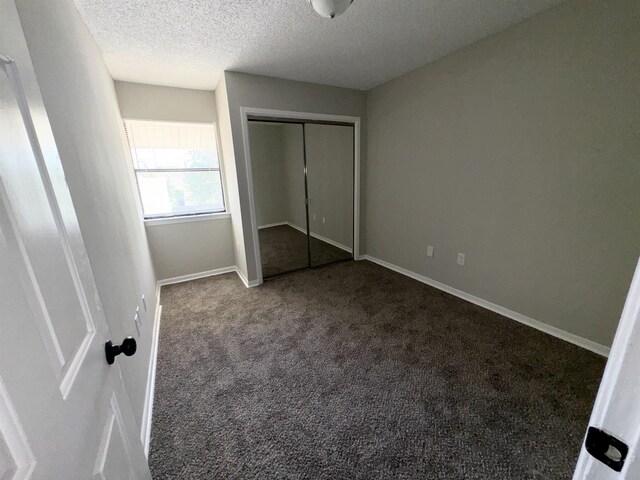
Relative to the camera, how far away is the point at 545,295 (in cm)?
209

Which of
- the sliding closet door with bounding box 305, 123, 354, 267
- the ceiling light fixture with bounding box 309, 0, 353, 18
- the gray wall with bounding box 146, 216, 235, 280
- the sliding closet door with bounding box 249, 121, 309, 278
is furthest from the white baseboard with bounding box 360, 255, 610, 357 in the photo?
the ceiling light fixture with bounding box 309, 0, 353, 18

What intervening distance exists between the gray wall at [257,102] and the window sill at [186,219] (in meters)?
0.40

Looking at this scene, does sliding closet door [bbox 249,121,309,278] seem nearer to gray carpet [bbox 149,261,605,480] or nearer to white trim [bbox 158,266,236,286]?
white trim [bbox 158,266,236,286]

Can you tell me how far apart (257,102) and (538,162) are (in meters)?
2.68

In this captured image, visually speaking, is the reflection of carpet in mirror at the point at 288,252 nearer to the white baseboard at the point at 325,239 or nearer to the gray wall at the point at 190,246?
the white baseboard at the point at 325,239

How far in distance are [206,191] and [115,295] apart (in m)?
2.37

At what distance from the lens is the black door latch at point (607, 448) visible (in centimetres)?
45

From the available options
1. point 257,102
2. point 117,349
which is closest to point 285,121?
point 257,102

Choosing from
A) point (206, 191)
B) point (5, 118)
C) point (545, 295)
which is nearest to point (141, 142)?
point (206, 191)

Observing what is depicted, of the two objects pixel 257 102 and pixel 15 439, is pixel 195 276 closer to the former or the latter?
pixel 257 102

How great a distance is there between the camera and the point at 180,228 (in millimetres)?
3271

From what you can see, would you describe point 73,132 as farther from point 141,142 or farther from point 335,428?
point 141,142

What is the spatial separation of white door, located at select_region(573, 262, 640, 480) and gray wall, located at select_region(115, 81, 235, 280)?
363 centimetres

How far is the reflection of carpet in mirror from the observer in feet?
11.9
